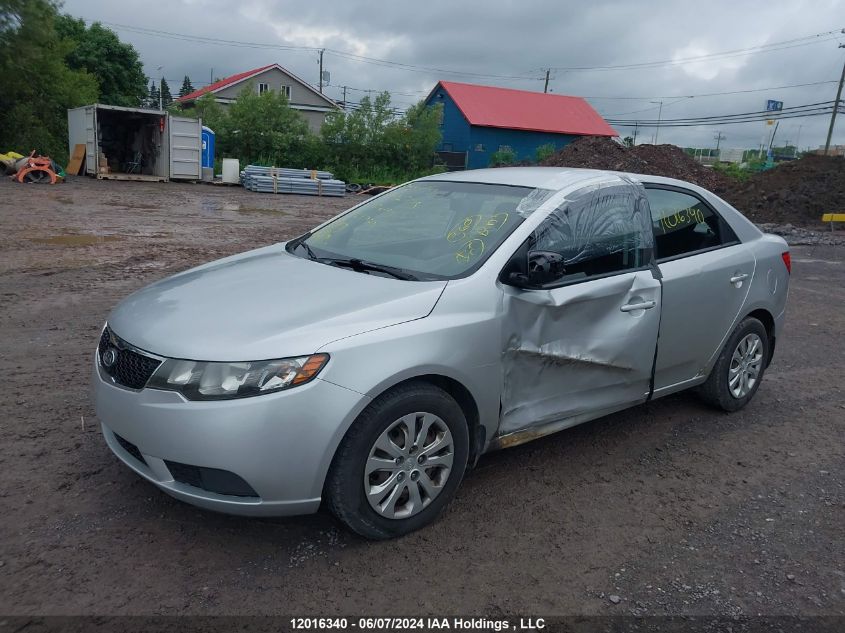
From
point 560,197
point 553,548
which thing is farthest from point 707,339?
point 553,548

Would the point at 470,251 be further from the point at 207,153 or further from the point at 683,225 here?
the point at 207,153

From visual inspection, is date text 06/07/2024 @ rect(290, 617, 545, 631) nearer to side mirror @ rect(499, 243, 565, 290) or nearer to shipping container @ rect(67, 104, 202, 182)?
side mirror @ rect(499, 243, 565, 290)

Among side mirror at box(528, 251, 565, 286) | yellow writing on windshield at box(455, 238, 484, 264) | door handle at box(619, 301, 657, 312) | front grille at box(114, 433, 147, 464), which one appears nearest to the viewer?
front grille at box(114, 433, 147, 464)

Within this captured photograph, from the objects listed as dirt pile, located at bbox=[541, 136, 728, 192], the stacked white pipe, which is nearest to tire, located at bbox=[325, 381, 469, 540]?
the stacked white pipe

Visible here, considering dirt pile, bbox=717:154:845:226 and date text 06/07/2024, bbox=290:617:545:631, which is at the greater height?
dirt pile, bbox=717:154:845:226

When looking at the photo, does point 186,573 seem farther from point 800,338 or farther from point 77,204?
→ point 77,204

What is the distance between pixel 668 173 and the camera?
33.5 meters

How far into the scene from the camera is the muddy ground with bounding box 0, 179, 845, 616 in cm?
277

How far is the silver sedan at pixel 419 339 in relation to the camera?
277 cm

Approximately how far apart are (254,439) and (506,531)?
133cm

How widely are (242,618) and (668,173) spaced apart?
34.3 metres

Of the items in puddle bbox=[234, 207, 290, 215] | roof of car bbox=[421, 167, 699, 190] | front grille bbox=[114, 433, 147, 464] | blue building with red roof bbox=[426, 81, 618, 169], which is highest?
blue building with red roof bbox=[426, 81, 618, 169]

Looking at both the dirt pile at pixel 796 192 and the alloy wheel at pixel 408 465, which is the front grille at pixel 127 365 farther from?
the dirt pile at pixel 796 192

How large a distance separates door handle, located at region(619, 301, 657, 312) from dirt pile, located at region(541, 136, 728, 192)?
2892cm
